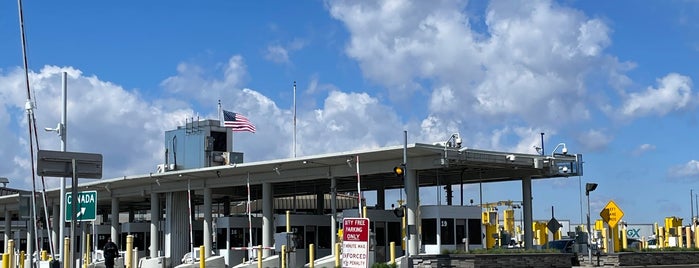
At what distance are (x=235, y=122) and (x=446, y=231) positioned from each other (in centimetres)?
1177

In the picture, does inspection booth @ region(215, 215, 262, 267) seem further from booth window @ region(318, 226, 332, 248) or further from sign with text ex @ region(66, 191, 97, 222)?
sign with text ex @ region(66, 191, 97, 222)

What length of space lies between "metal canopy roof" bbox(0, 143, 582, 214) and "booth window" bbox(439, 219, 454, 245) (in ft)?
7.11

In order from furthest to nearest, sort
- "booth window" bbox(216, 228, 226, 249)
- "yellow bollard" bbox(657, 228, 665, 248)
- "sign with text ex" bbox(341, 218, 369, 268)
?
"yellow bollard" bbox(657, 228, 665, 248), "booth window" bbox(216, 228, 226, 249), "sign with text ex" bbox(341, 218, 369, 268)

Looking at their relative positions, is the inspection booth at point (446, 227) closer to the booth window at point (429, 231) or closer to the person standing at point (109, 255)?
the booth window at point (429, 231)

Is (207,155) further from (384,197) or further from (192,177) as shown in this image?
(384,197)

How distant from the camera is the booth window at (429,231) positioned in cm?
3459

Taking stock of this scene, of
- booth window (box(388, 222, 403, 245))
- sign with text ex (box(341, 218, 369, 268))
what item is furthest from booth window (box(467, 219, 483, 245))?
sign with text ex (box(341, 218, 369, 268))

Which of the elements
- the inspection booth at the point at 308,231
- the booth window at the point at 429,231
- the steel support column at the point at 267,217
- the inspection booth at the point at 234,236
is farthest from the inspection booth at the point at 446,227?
the inspection booth at the point at 234,236

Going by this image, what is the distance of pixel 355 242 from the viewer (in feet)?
50.3

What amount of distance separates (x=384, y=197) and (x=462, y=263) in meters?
15.7

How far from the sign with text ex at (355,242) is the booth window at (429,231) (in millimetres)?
19361

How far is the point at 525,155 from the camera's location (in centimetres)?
3484

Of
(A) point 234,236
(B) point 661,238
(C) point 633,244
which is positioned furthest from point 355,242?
(B) point 661,238

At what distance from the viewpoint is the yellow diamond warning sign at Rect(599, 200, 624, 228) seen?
110 feet
